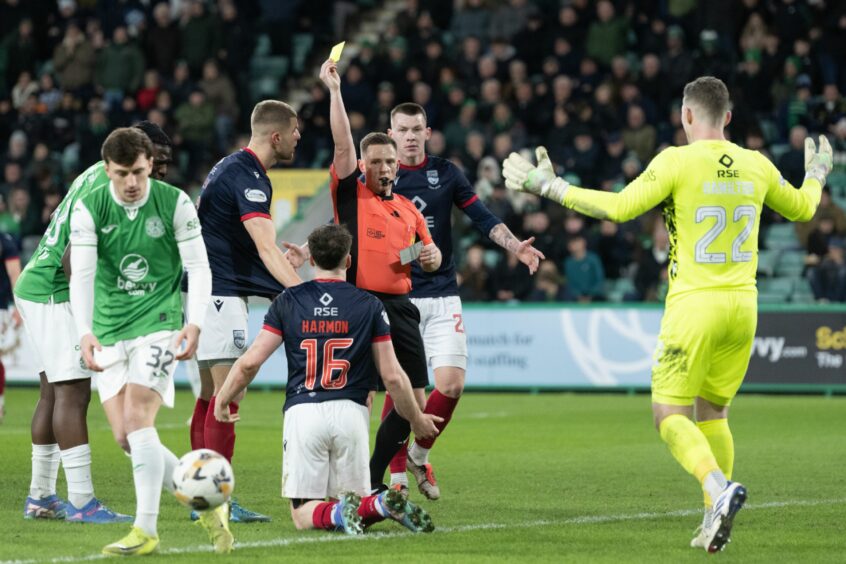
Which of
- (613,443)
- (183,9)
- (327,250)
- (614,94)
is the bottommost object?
(613,443)

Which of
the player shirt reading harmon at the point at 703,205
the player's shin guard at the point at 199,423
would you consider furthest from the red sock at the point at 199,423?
the player shirt reading harmon at the point at 703,205

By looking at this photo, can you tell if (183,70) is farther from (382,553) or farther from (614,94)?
(382,553)

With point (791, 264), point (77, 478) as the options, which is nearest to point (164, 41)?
point (791, 264)

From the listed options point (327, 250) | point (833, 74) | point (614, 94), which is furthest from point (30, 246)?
point (327, 250)

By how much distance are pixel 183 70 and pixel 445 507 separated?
19.4m

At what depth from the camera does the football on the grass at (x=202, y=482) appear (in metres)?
7.21

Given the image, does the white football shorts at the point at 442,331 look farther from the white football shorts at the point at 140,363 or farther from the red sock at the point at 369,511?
the white football shorts at the point at 140,363

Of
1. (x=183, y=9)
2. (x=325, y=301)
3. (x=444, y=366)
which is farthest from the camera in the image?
(x=183, y=9)

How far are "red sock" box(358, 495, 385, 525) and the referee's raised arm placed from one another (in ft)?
7.74

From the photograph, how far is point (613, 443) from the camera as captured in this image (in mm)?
14141

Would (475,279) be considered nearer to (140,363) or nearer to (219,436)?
(219,436)

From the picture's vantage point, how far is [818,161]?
340 inches

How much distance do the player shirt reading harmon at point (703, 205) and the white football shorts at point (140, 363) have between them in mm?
2240

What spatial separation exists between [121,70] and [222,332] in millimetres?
20259
